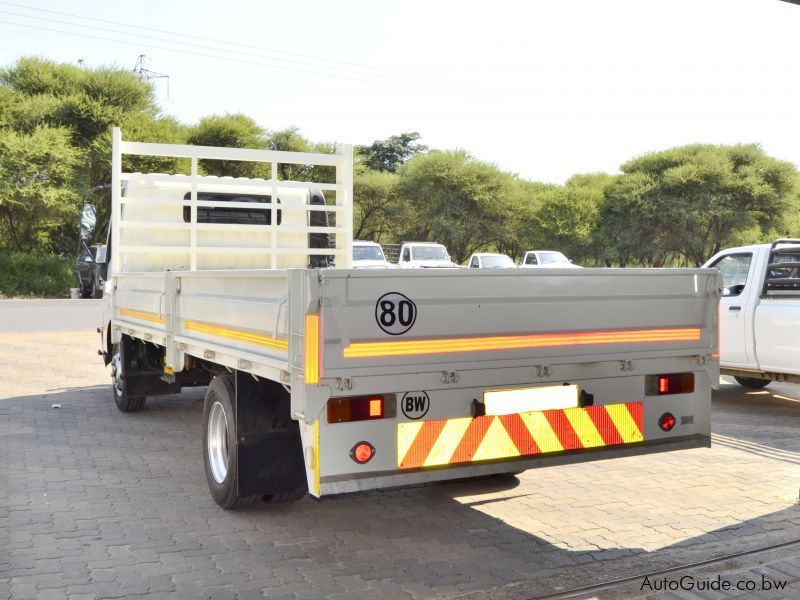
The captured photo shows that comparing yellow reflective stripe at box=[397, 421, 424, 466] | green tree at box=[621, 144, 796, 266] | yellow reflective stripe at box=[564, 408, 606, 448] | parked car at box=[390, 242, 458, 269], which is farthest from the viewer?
green tree at box=[621, 144, 796, 266]

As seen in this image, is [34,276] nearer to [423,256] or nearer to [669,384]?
[423,256]

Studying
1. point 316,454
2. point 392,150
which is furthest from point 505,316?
point 392,150

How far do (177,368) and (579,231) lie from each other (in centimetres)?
4479

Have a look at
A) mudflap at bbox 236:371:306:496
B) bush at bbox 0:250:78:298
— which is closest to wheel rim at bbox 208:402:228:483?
mudflap at bbox 236:371:306:496

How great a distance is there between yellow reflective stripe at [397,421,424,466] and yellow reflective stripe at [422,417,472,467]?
120 mm

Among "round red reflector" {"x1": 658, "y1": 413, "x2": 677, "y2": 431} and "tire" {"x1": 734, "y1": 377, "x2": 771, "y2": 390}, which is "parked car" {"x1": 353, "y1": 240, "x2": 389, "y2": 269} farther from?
"round red reflector" {"x1": 658, "y1": 413, "x2": 677, "y2": 431}

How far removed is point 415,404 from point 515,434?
608mm

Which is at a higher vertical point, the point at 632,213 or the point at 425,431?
the point at 632,213

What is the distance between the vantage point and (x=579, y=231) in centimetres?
4909

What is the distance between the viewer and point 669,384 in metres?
4.98

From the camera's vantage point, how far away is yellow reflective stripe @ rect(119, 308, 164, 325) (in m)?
6.49

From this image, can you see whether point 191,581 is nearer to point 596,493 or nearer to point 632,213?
point 596,493

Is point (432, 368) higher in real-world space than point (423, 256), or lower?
lower

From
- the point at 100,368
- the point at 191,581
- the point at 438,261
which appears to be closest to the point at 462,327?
the point at 191,581
